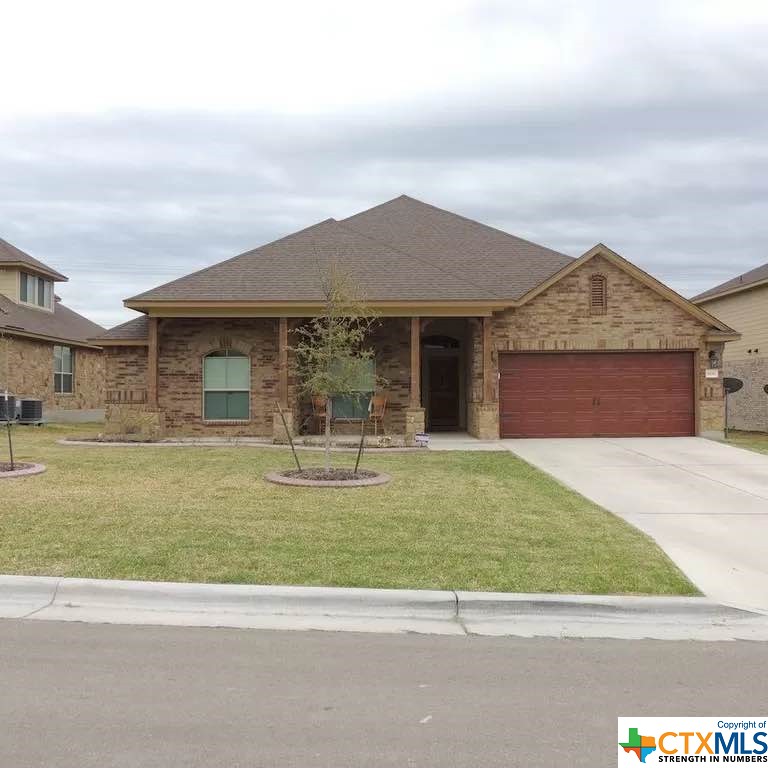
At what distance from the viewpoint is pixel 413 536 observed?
8.05 m

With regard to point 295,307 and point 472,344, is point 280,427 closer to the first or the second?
point 295,307

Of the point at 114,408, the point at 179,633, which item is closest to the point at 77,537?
the point at 179,633

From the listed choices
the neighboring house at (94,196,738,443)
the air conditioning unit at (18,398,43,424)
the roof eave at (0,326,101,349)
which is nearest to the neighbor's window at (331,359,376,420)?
the neighboring house at (94,196,738,443)

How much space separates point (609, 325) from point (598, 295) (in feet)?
2.65

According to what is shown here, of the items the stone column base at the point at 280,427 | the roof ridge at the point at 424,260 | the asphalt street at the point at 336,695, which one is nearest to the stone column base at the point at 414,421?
the stone column base at the point at 280,427

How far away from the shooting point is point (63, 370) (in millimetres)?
29375

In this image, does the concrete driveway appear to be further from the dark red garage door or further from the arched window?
the arched window

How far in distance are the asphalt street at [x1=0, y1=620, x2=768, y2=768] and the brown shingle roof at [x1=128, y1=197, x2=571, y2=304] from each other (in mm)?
12773

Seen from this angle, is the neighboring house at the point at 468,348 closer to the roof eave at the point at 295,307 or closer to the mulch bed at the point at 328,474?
the roof eave at the point at 295,307

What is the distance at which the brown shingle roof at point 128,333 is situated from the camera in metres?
19.9

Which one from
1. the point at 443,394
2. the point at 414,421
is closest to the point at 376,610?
the point at 414,421

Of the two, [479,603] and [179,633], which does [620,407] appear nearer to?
[479,603]

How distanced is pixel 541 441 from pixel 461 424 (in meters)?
3.84

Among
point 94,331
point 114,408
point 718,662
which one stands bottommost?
point 718,662
